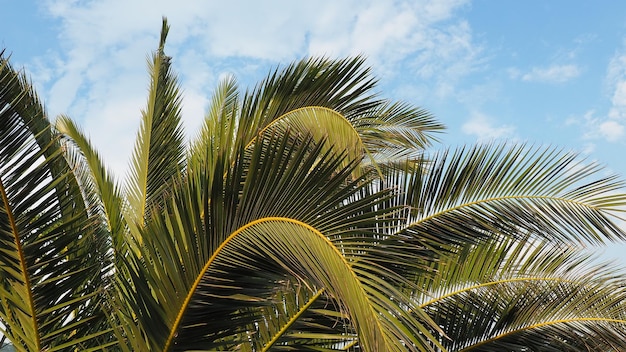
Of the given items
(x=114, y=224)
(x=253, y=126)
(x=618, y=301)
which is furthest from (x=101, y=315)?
(x=618, y=301)

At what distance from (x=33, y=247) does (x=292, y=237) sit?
1783 millimetres

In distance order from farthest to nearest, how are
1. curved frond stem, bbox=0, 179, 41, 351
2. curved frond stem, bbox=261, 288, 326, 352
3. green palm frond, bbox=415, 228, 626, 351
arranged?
green palm frond, bbox=415, 228, 626, 351
curved frond stem, bbox=261, 288, 326, 352
curved frond stem, bbox=0, 179, 41, 351

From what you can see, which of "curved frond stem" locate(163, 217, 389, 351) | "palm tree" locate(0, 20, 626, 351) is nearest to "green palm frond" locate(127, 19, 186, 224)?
"palm tree" locate(0, 20, 626, 351)

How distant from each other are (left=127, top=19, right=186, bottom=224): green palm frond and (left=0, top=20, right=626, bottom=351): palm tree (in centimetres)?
2

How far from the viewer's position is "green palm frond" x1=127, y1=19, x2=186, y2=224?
19.2ft

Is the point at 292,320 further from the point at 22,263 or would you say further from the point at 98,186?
the point at 98,186

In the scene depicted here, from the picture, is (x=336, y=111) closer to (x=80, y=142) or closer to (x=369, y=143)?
(x=369, y=143)

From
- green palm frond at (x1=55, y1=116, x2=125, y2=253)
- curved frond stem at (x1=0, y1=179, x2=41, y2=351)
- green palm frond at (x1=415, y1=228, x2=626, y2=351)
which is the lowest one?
green palm frond at (x1=415, y1=228, x2=626, y2=351)

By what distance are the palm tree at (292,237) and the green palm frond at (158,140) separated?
0.06 ft

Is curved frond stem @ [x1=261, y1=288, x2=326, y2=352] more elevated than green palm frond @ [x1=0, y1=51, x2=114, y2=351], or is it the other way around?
green palm frond @ [x1=0, y1=51, x2=114, y2=351]

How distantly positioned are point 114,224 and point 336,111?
2015 mm

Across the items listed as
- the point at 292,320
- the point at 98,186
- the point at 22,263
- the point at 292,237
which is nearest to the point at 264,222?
the point at 292,237

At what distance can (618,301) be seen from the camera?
212 inches

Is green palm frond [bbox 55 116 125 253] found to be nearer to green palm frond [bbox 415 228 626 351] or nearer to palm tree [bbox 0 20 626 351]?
palm tree [bbox 0 20 626 351]
